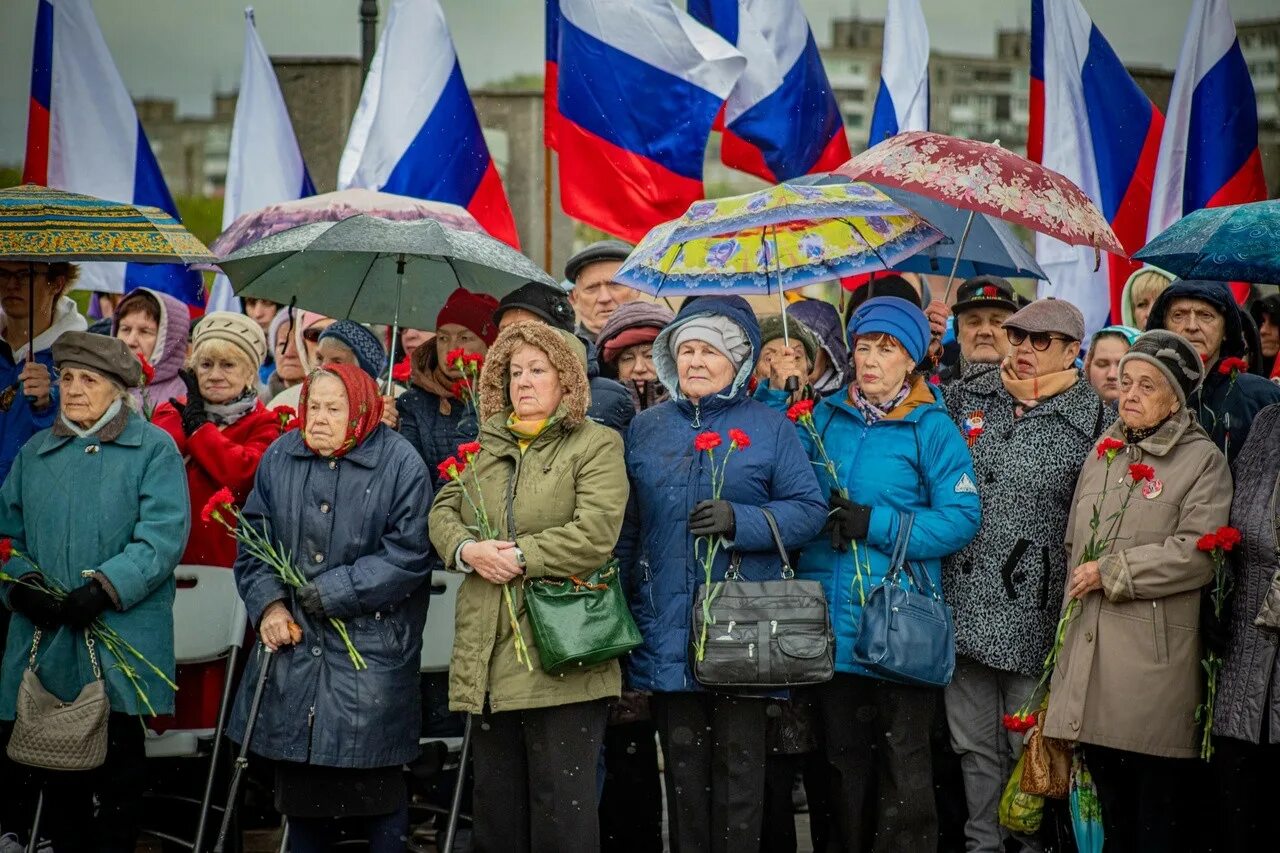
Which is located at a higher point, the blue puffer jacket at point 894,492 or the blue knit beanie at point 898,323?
the blue knit beanie at point 898,323

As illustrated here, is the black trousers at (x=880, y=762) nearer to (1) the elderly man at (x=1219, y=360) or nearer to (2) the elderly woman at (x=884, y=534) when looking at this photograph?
(2) the elderly woman at (x=884, y=534)

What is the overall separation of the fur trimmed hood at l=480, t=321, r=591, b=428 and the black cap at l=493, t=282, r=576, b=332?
70cm

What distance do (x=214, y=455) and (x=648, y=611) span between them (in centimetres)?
199

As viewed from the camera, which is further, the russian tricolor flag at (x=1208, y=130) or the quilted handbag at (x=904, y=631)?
the russian tricolor flag at (x=1208, y=130)

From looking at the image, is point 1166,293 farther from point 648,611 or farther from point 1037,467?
point 648,611

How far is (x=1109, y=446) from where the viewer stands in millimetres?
5336

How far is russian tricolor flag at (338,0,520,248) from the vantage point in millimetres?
8383

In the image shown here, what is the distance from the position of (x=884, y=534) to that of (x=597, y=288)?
8.57ft

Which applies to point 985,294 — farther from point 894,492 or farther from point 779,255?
point 894,492

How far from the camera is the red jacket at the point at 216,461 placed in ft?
20.0

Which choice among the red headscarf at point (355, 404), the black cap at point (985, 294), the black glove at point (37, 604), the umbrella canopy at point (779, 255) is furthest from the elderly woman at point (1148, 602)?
the black glove at point (37, 604)

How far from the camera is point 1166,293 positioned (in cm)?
597

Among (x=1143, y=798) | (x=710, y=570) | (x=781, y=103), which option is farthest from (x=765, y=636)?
(x=781, y=103)

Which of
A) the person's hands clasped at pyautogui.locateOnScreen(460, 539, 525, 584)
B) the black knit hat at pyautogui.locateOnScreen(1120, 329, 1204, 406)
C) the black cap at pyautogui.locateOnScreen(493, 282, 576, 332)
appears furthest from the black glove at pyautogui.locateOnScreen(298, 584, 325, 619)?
the black knit hat at pyautogui.locateOnScreen(1120, 329, 1204, 406)
